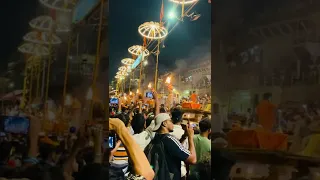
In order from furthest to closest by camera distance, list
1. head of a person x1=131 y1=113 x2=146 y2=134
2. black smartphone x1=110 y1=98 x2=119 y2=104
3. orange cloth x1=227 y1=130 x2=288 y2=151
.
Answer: head of a person x1=131 y1=113 x2=146 y2=134
black smartphone x1=110 y1=98 x2=119 y2=104
orange cloth x1=227 y1=130 x2=288 y2=151

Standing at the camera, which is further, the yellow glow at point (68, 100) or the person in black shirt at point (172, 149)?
the person in black shirt at point (172, 149)

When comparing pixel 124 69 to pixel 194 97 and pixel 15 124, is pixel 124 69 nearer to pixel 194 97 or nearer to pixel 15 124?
pixel 194 97

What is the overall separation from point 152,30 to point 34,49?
74 centimetres

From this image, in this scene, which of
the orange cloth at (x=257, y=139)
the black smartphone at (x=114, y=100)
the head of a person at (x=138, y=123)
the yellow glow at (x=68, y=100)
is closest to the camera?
the yellow glow at (x=68, y=100)

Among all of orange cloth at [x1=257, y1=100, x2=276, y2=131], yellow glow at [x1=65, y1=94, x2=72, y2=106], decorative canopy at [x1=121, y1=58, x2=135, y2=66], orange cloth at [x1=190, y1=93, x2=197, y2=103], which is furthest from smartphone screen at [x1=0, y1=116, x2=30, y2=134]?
orange cloth at [x1=257, y1=100, x2=276, y2=131]

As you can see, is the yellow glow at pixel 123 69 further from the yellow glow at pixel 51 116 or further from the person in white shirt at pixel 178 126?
the yellow glow at pixel 51 116

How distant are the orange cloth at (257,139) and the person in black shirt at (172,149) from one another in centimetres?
26

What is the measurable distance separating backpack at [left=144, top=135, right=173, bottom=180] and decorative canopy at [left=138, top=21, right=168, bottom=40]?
635mm

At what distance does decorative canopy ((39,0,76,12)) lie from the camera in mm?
1642

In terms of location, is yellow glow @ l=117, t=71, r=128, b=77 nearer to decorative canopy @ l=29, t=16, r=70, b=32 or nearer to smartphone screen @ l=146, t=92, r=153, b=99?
smartphone screen @ l=146, t=92, r=153, b=99

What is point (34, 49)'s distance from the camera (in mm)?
1626

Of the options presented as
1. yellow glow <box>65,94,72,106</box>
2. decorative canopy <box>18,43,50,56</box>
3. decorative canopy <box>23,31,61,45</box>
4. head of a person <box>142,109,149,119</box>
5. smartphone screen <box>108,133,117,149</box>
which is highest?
decorative canopy <box>23,31,61,45</box>

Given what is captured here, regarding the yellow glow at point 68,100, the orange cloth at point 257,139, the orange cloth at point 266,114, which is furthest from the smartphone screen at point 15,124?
the orange cloth at point 266,114

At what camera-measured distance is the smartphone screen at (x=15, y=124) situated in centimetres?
155
